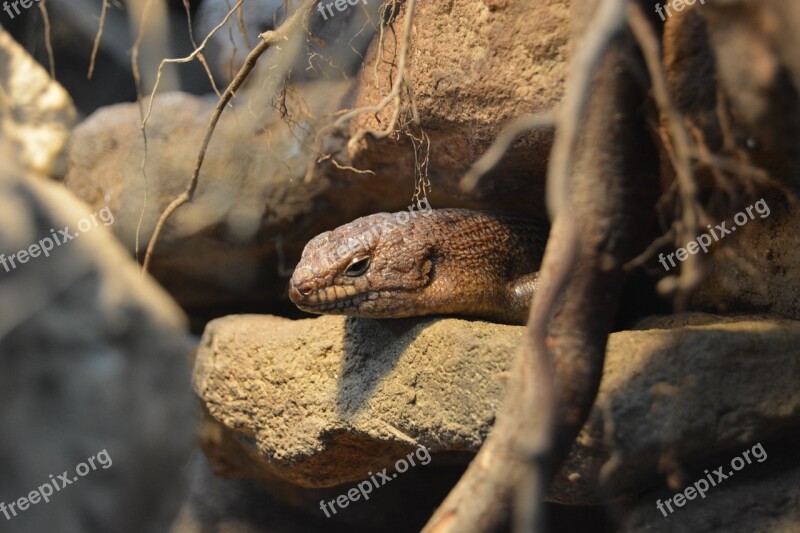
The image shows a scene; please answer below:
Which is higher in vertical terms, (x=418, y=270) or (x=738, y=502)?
(x=418, y=270)

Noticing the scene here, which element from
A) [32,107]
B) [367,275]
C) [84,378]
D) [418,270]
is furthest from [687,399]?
[84,378]

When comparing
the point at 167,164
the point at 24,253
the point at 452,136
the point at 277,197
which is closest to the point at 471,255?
the point at 452,136

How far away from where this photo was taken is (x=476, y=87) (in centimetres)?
246

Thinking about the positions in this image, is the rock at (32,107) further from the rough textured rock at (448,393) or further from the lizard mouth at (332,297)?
the lizard mouth at (332,297)

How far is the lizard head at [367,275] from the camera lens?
94.5 inches

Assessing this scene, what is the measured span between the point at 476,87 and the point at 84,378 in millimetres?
3410

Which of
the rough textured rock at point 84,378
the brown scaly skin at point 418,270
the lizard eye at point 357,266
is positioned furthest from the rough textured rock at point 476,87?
the rough textured rock at point 84,378

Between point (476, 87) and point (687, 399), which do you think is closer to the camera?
point (687, 399)

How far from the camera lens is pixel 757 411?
1.87 metres

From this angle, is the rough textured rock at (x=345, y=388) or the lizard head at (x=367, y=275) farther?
the lizard head at (x=367, y=275)

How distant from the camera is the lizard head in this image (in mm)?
2400

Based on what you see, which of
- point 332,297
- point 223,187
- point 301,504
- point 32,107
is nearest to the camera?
point 332,297

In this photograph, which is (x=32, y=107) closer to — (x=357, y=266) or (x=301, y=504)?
(x=301, y=504)

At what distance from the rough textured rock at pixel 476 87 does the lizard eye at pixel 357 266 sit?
0.48m
